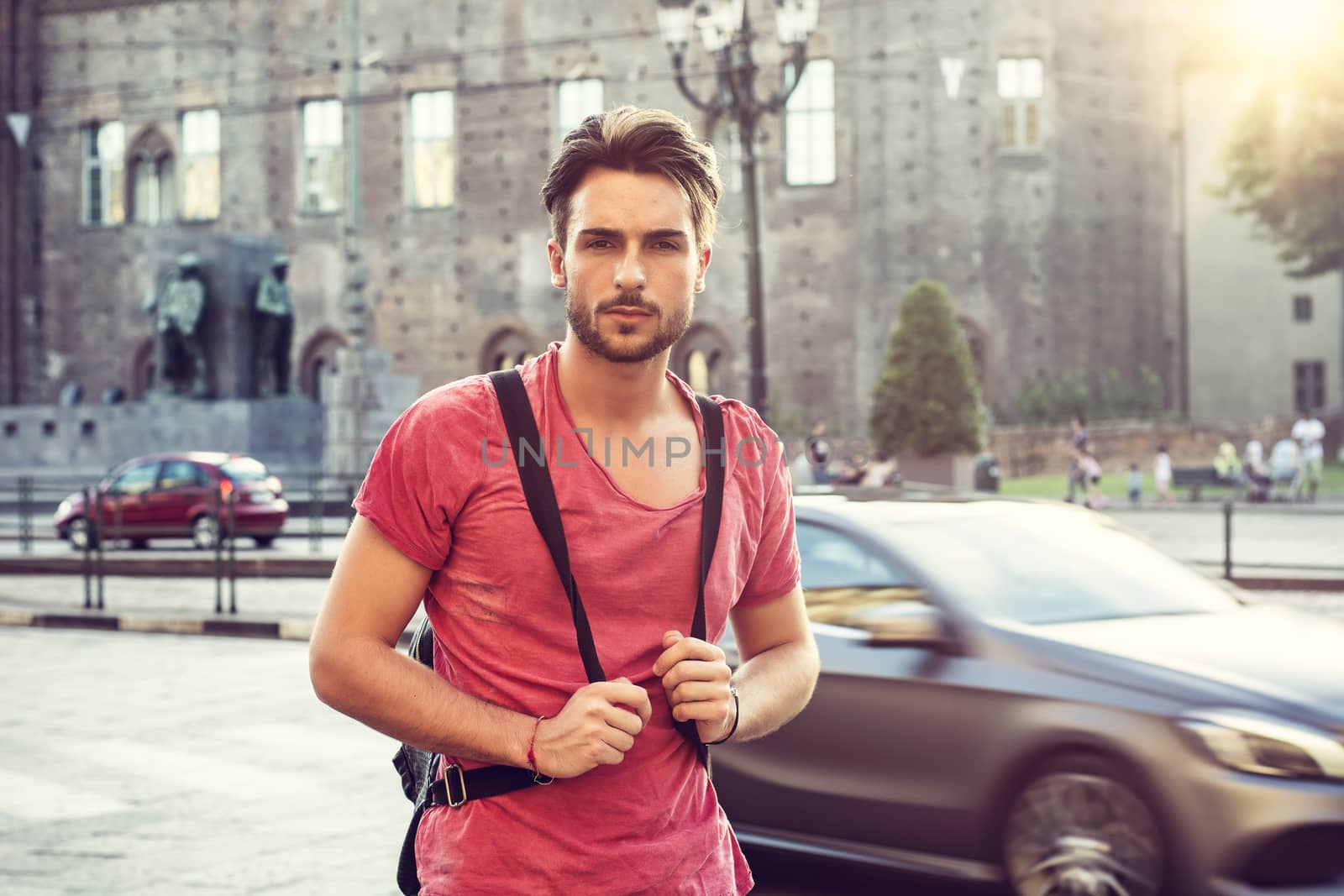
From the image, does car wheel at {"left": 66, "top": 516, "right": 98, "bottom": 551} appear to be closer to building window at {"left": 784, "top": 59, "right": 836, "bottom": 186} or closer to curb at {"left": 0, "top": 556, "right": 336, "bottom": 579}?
curb at {"left": 0, "top": 556, "right": 336, "bottom": 579}

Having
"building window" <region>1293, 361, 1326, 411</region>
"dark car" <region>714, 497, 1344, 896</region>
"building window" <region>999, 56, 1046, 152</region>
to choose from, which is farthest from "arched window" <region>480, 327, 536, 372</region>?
"dark car" <region>714, 497, 1344, 896</region>

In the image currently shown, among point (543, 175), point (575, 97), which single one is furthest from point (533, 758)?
point (543, 175)

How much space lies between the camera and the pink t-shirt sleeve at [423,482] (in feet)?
7.31

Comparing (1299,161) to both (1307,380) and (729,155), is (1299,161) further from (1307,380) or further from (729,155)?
(729,155)

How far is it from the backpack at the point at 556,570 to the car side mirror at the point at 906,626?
10.9ft

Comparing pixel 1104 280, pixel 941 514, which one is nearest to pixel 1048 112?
pixel 1104 280

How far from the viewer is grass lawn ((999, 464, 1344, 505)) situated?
1257 inches

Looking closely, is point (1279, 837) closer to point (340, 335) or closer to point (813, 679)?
point (813, 679)

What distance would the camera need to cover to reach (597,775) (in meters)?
2.24

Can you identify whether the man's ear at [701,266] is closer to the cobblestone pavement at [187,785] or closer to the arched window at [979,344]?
the cobblestone pavement at [187,785]

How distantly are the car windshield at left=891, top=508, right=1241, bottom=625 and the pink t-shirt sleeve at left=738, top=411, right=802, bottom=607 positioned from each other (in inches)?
127

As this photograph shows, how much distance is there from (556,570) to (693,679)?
A: 8.8 inches

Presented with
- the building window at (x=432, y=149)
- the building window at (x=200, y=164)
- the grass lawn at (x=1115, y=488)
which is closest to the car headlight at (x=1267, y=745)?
the grass lawn at (x=1115, y=488)

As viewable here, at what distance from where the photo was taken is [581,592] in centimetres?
224
